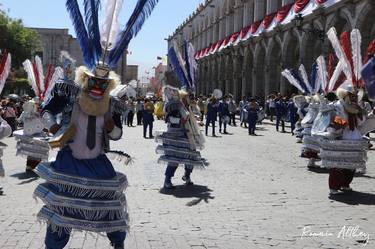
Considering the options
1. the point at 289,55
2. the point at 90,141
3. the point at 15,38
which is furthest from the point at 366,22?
the point at 15,38

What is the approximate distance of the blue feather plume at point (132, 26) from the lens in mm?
4660

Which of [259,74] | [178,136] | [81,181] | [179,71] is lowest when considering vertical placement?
[81,181]

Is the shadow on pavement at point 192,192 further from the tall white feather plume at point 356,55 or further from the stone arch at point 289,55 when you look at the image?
the stone arch at point 289,55

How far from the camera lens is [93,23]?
4566 mm

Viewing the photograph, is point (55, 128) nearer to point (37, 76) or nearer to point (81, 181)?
point (81, 181)

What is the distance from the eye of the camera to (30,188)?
8547 mm

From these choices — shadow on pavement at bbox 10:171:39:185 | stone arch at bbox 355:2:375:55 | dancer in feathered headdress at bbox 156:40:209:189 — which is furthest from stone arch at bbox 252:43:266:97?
dancer in feathered headdress at bbox 156:40:209:189

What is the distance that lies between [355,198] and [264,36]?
98.8 ft

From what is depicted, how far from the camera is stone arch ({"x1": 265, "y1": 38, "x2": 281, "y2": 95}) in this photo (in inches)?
1439

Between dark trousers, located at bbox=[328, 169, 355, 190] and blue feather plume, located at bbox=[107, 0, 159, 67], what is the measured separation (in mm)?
4930

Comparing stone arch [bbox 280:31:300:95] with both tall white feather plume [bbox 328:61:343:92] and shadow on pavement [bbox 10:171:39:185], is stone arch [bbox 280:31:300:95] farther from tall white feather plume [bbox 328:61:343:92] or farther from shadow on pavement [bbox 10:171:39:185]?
shadow on pavement [bbox 10:171:39:185]

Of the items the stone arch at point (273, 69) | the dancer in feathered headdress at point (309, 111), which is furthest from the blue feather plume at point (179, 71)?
the stone arch at point (273, 69)

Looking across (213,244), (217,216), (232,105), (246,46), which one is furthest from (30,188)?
(246,46)

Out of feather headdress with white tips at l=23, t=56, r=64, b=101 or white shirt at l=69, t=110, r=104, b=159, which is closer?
white shirt at l=69, t=110, r=104, b=159
